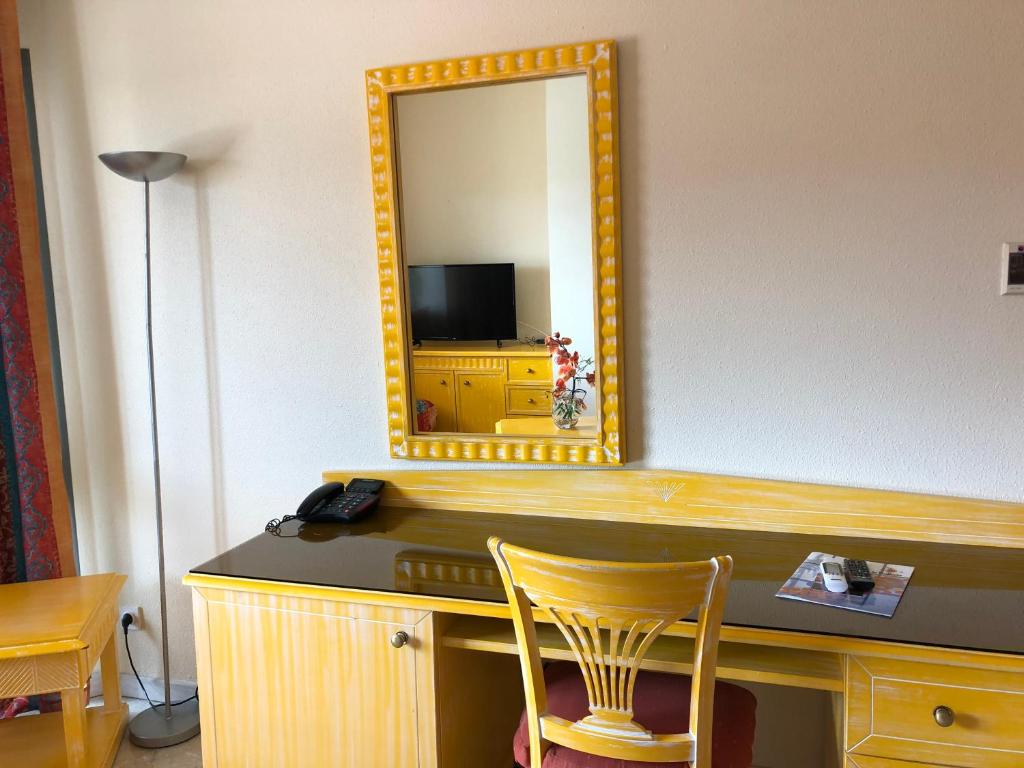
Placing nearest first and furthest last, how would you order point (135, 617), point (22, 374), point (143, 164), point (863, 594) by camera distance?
point (863, 594)
point (143, 164)
point (22, 374)
point (135, 617)

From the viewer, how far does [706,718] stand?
4.79 feet

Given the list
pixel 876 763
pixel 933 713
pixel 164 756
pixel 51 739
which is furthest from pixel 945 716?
pixel 51 739

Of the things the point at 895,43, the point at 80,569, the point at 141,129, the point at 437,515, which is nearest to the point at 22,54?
the point at 141,129

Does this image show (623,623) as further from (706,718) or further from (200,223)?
(200,223)

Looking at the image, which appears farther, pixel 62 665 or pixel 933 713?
pixel 62 665

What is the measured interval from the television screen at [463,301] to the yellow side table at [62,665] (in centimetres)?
108

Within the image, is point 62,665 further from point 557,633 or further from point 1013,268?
point 1013,268

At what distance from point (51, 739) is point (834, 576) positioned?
2031mm

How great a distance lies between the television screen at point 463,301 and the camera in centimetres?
215

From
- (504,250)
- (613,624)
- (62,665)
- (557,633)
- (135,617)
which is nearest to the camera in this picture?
(613,624)

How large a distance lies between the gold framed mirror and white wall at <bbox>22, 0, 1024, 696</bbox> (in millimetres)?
70

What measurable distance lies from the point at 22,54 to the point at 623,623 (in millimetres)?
2384

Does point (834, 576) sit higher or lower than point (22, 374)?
lower

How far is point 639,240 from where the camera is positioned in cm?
208
